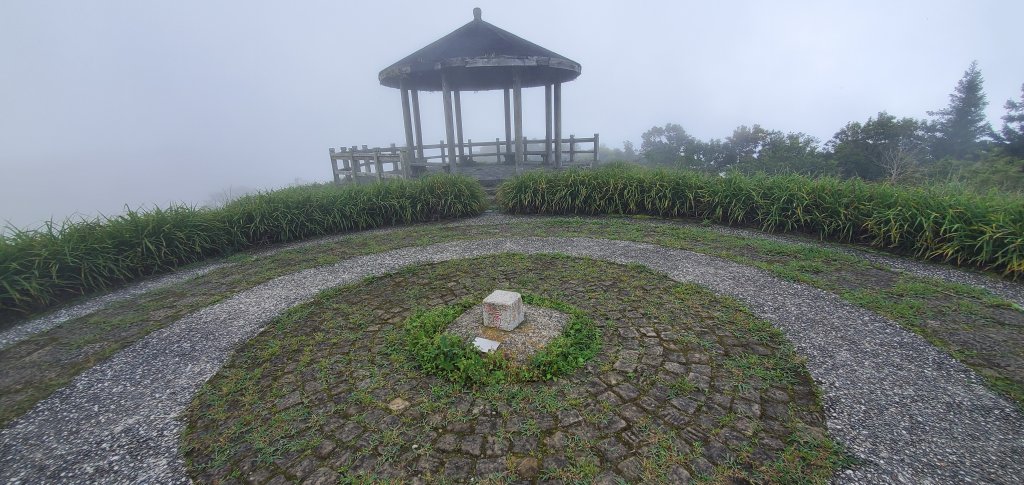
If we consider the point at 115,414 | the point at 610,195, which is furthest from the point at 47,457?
the point at 610,195

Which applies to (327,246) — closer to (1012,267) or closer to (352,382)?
(352,382)

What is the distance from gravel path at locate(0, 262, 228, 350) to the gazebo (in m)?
7.89

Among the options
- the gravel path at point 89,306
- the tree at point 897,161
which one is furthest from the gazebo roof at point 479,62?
the tree at point 897,161

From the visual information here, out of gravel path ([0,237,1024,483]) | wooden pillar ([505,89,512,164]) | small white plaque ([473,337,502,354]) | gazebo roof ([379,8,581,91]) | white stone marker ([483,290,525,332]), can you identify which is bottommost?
gravel path ([0,237,1024,483])

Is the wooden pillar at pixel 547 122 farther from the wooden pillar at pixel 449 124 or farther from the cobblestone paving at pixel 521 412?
the cobblestone paving at pixel 521 412

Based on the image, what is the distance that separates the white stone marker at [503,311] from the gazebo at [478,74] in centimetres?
894

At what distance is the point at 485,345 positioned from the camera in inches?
135

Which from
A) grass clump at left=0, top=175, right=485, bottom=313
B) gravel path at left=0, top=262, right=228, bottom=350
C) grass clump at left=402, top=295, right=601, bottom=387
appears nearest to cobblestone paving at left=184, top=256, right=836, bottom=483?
grass clump at left=402, top=295, right=601, bottom=387

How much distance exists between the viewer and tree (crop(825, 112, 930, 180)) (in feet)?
63.2

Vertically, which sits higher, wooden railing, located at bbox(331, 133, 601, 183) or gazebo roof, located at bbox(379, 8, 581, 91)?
gazebo roof, located at bbox(379, 8, 581, 91)

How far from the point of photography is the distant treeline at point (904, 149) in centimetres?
1788

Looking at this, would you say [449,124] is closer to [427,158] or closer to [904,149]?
[427,158]

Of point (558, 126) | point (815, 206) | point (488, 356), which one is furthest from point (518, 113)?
point (488, 356)

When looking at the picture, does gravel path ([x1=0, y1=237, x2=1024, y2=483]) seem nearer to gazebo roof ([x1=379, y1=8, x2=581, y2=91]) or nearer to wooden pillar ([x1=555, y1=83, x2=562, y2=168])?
gazebo roof ([x1=379, y1=8, x2=581, y2=91])
